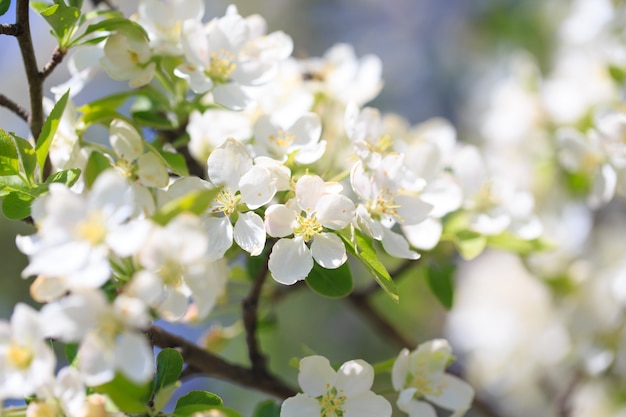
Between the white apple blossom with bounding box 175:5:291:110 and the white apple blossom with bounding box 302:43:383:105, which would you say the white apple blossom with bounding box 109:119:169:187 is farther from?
the white apple blossom with bounding box 302:43:383:105

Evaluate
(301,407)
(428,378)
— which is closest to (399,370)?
(428,378)

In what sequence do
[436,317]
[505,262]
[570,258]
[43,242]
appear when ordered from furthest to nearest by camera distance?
1. [436,317]
2. [505,262]
3. [570,258]
4. [43,242]

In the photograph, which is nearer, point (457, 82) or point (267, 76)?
point (267, 76)

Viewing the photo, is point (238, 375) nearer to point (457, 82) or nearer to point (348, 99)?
point (348, 99)

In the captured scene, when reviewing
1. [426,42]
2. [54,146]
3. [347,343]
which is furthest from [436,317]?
[54,146]

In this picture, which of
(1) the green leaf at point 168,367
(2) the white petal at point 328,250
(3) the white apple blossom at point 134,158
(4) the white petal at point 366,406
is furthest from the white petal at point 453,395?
(3) the white apple blossom at point 134,158

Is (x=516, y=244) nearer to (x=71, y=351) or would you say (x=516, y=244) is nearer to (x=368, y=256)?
(x=368, y=256)

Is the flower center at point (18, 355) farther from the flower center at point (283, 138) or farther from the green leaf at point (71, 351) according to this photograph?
the flower center at point (283, 138)

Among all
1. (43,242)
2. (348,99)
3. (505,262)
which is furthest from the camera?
(505,262)
